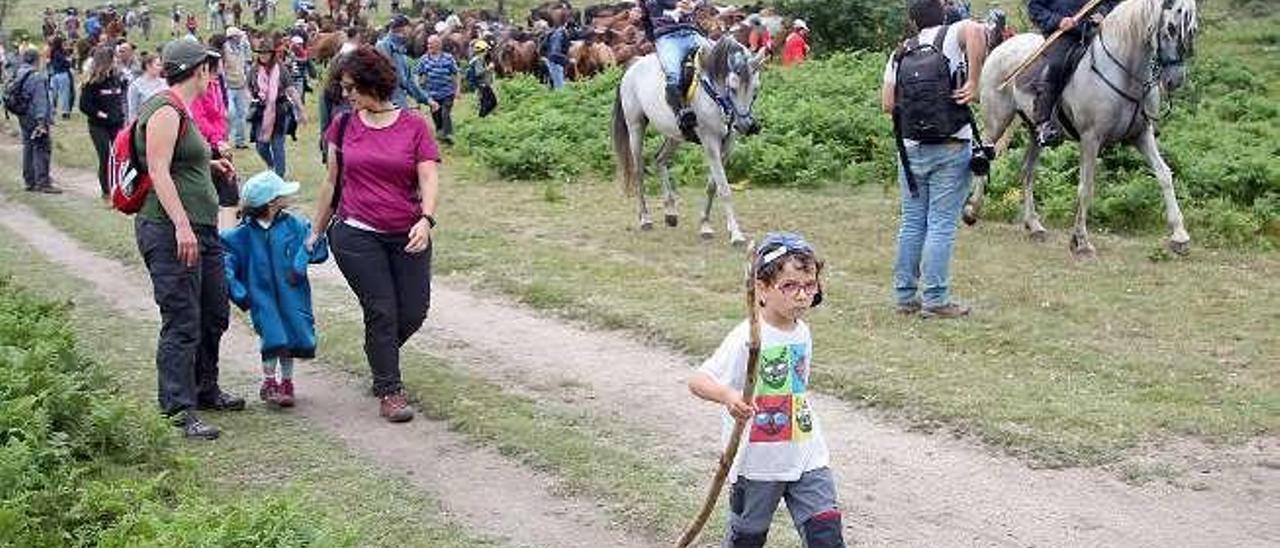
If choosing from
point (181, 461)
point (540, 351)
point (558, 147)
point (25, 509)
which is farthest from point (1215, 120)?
point (25, 509)

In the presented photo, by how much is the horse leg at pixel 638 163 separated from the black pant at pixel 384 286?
20.2 feet

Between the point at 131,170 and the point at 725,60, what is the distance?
6227 millimetres

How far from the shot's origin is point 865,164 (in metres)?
16.7

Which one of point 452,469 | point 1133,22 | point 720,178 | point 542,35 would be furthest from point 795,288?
point 542,35

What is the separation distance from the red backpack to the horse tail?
7.38m

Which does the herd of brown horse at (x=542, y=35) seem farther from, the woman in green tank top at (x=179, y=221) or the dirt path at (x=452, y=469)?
the woman in green tank top at (x=179, y=221)

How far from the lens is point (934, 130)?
31.3 feet

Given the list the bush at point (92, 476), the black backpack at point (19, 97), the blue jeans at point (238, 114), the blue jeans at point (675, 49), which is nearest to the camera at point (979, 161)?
the blue jeans at point (675, 49)

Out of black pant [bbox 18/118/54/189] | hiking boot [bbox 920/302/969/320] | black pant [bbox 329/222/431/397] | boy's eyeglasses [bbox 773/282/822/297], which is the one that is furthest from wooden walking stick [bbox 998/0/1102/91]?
black pant [bbox 18/118/54/189]

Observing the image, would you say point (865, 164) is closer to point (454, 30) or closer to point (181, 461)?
point (181, 461)

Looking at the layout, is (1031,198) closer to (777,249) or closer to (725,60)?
(725,60)

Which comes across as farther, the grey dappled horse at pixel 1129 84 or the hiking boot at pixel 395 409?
the grey dappled horse at pixel 1129 84

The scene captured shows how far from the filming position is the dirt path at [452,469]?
6.21 m

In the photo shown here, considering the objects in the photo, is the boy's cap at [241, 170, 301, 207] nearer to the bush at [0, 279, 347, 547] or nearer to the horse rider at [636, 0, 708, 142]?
the bush at [0, 279, 347, 547]
